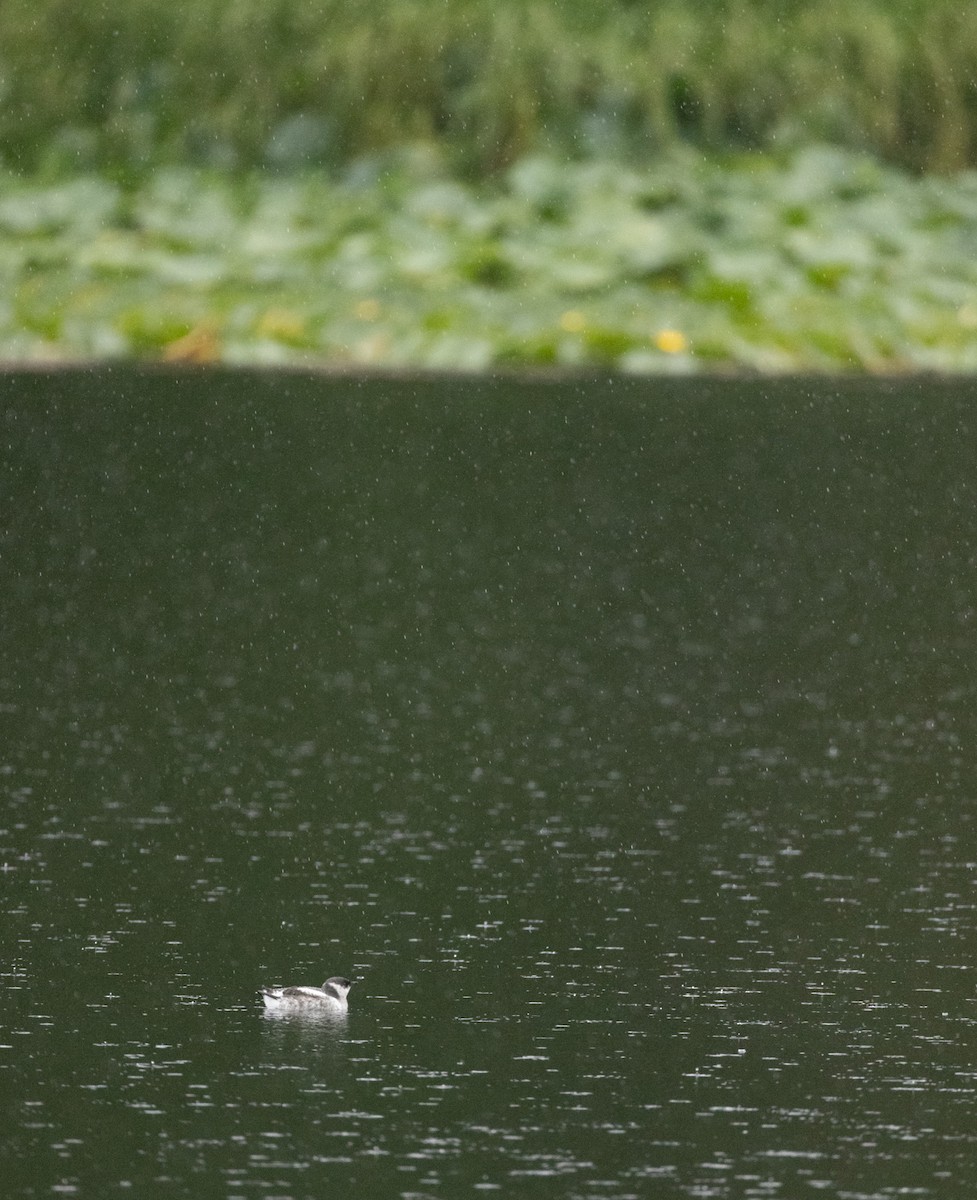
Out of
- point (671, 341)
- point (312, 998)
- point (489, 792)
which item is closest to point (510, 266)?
point (671, 341)

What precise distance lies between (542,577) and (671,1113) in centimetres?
1045

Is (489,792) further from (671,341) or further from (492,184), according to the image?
(492,184)

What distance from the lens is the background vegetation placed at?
31281 mm

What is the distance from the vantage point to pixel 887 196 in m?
30.4

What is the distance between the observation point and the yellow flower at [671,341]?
27.2 m

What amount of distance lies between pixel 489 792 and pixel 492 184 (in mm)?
17876

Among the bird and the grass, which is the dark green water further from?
the grass

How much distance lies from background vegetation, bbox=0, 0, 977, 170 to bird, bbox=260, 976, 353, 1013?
21.8 metres

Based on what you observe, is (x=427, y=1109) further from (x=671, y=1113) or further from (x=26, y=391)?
(x=26, y=391)

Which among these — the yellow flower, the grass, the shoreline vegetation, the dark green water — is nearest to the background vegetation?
the shoreline vegetation

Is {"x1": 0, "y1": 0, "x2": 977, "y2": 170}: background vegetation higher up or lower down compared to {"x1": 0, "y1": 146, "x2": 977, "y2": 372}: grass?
higher up

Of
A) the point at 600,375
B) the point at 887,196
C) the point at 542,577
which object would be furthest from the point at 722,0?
the point at 542,577

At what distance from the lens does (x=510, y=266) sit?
28.5 m

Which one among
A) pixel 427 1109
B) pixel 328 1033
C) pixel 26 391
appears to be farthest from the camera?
pixel 26 391
